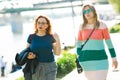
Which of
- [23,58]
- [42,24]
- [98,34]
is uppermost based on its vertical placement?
[42,24]

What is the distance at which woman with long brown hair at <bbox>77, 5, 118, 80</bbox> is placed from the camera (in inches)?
185

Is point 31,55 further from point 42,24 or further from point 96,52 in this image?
point 96,52

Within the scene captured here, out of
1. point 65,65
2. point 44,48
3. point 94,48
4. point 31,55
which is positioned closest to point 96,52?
point 94,48

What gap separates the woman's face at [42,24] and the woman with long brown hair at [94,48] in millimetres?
375

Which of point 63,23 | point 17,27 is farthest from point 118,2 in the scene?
point 63,23

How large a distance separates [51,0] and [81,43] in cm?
8625

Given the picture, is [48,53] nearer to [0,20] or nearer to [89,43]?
[89,43]

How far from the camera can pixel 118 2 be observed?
4309 centimetres

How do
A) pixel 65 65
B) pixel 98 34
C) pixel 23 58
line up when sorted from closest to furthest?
pixel 98 34 < pixel 23 58 < pixel 65 65

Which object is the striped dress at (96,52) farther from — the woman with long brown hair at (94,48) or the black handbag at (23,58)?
the black handbag at (23,58)

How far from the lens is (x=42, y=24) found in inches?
190

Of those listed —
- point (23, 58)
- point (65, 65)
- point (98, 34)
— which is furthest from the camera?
point (65, 65)

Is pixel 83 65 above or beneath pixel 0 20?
above

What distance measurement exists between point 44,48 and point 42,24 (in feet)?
0.84
